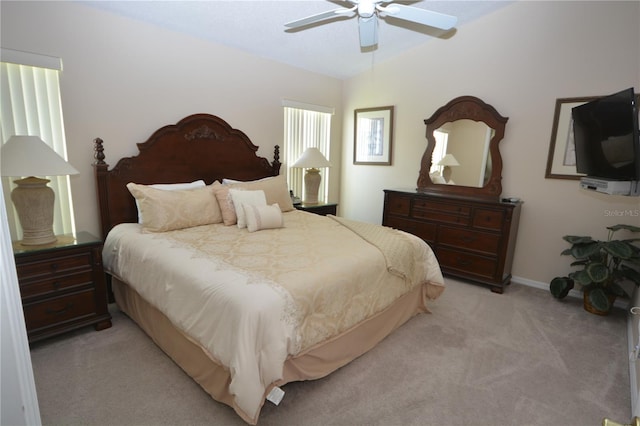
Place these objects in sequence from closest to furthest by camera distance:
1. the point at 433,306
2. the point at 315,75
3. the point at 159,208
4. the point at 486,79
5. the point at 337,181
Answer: the point at 159,208 < the point at 433,306 < the point at 486,79 < the point at 315,75 < the point at 337,181

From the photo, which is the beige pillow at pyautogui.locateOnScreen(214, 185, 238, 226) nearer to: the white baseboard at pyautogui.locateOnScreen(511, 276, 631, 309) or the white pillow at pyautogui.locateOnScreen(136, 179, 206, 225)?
the white pillow at pyautogui.locateOnScreen(136, 179, 206, 225)

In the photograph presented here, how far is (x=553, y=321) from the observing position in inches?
109

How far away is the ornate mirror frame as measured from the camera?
3544mm

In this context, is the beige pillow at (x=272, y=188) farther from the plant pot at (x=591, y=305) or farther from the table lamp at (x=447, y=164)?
the plant pot at (x=591, y=305)

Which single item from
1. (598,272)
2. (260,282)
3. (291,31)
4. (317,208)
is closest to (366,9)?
(291,31)

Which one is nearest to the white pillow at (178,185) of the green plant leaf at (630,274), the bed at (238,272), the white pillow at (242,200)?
the bed at (238,272)

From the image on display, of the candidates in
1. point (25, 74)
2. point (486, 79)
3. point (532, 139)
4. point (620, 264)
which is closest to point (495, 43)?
point (486, 79)

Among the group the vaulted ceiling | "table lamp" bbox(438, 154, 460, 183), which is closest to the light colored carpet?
"table lamp" bbox(438, 154, 460, 183)

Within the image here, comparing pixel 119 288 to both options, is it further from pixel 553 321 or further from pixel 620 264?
pixel 620 264

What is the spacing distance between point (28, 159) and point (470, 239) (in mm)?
3853

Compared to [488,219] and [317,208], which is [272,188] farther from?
[488,219]

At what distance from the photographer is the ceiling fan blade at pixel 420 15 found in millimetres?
2055

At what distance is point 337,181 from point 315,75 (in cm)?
163

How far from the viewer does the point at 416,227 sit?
152 inches
